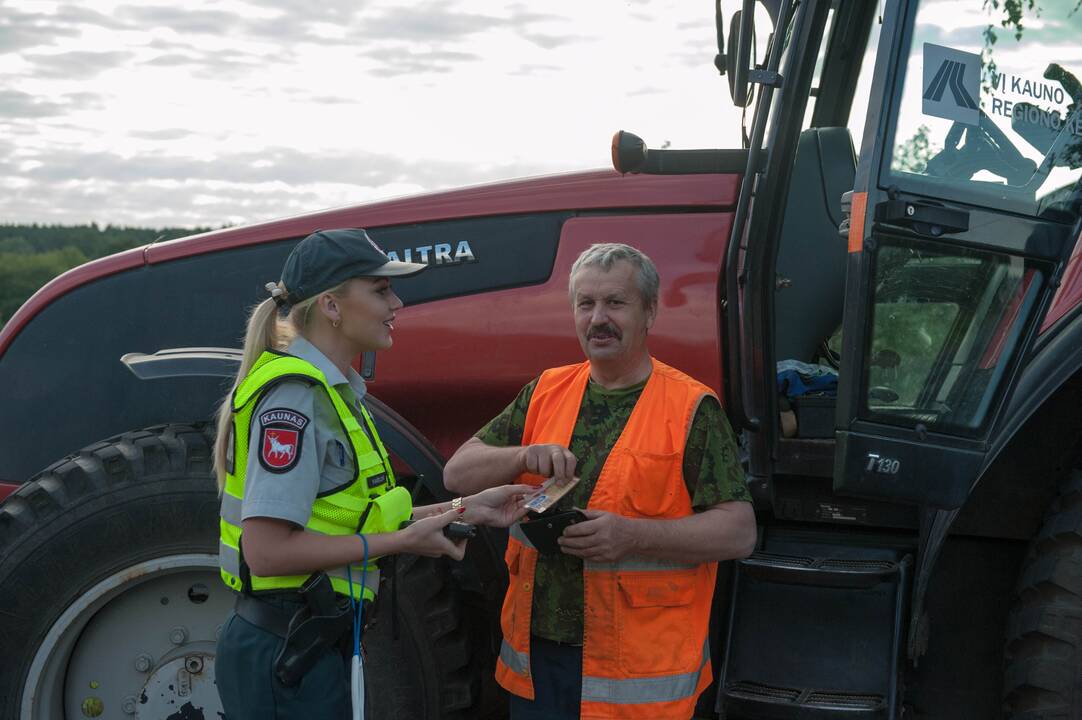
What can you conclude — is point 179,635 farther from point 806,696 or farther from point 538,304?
point 806,696

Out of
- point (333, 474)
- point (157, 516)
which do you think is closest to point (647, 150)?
point (333, 474)

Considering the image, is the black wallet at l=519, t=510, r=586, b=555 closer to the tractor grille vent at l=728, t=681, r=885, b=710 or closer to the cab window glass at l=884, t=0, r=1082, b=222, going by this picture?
the tractor grille vent at l=728, t=681, r=885, b=710

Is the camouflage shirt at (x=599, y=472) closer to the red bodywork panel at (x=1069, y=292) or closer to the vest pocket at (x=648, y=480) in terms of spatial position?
the vest pocket at (x=648, y=480)

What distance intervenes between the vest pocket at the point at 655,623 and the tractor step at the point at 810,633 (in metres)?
0.55

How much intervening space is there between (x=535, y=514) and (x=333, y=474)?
523 millimetres

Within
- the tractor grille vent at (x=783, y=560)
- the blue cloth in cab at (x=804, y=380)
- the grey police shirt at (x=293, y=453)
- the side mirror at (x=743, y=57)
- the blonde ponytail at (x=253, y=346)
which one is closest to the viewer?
the grey police shirt at (x=293, y=453)

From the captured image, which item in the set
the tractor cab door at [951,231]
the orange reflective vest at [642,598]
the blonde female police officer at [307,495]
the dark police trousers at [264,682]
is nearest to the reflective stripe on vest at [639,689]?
the orange reflective vest at [642,598]

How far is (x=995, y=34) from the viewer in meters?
3.22

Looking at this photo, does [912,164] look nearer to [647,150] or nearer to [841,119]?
[647,150]

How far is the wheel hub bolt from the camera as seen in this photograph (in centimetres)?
359

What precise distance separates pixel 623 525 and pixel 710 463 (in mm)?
287

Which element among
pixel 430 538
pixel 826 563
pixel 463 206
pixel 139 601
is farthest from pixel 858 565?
pixel 139 601

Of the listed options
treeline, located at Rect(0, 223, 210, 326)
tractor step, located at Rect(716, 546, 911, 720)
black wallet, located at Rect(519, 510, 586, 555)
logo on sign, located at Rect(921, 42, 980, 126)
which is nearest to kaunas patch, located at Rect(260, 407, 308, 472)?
black wallet, located at Rect(519, 510, 586, 555)

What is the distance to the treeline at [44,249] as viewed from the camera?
2192 cm
